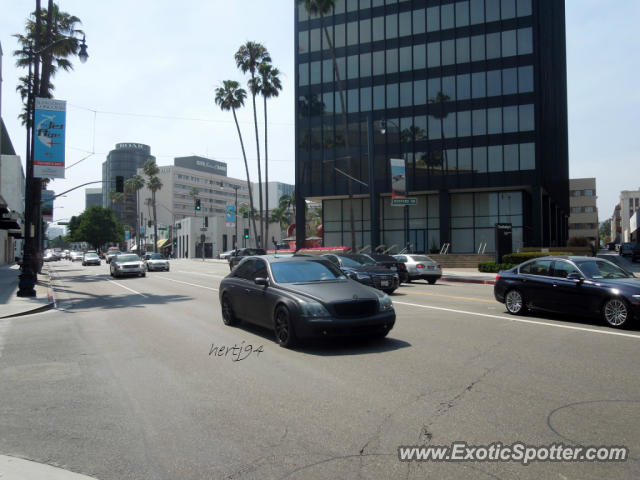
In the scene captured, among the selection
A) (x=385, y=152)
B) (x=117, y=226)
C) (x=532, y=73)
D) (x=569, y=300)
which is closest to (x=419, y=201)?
(x=385, y=152)

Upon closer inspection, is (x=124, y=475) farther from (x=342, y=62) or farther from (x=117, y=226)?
(x=117, y=226)

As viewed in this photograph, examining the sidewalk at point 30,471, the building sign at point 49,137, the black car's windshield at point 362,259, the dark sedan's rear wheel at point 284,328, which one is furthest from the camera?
the building sign at point 49,137

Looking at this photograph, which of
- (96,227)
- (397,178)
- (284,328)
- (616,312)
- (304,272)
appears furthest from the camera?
(96,227)

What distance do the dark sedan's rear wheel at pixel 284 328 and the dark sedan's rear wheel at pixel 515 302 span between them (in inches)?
244

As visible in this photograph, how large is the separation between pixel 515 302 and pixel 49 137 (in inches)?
724

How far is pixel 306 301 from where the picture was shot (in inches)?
329

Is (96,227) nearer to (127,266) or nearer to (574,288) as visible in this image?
(127,266)

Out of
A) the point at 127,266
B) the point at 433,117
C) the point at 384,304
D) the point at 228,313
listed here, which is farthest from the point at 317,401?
the point at 433,117

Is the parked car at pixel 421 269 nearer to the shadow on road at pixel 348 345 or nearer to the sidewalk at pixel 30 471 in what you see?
the shadow on road at pixel 348 345

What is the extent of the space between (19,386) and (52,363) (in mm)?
1378

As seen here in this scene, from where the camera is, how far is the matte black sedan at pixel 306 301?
819cm

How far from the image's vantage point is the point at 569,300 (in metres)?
10.8

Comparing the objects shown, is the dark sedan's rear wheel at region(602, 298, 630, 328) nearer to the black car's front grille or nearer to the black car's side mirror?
the black car's side mirror

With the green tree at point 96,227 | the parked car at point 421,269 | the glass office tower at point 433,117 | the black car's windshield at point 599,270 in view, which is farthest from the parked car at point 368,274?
the green tree at point 96,227
